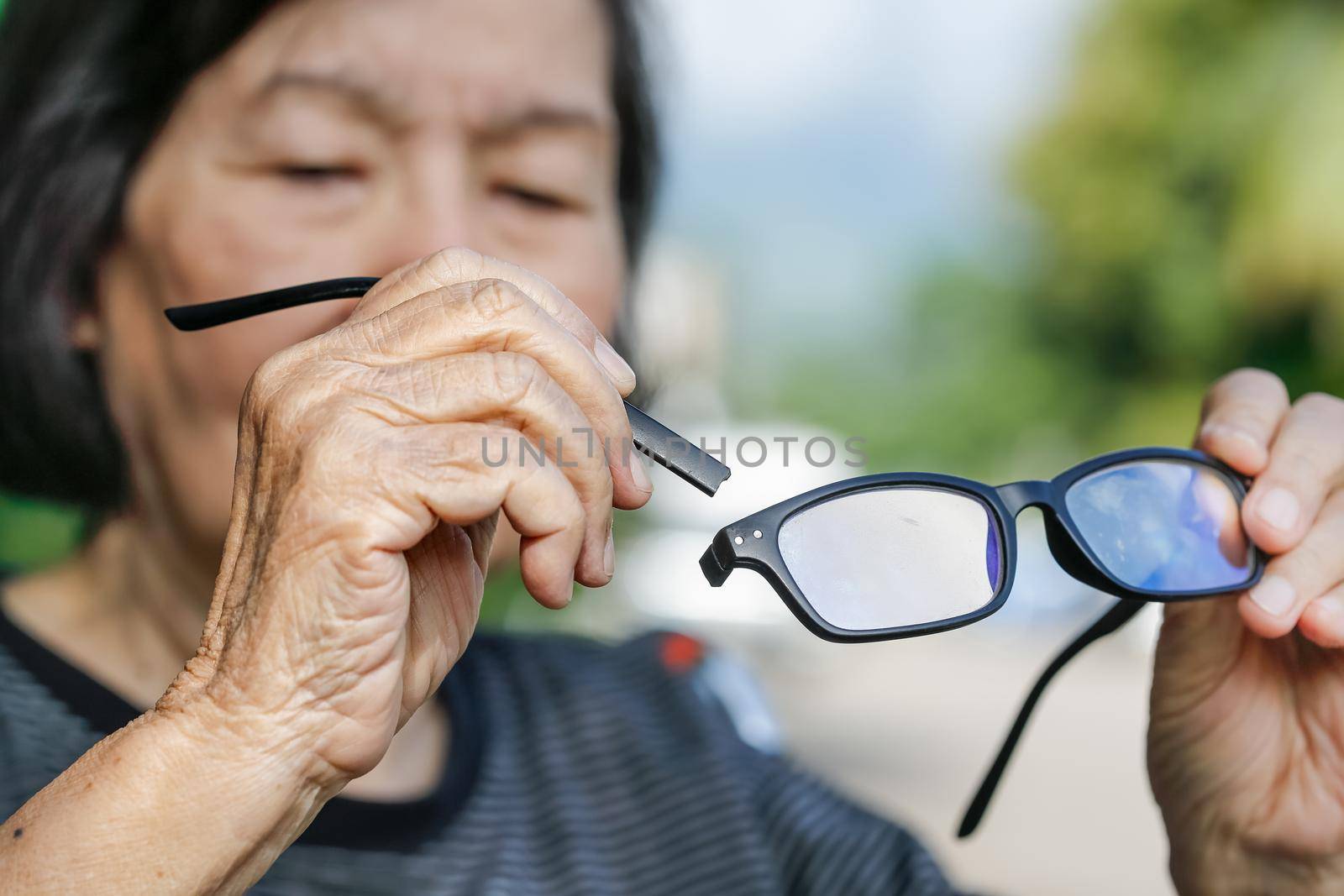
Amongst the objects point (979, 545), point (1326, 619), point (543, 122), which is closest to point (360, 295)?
point (543, 122)

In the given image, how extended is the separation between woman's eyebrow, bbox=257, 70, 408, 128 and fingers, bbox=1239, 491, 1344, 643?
1329mm

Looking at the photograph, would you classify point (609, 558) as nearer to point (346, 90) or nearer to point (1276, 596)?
point (346, 90)

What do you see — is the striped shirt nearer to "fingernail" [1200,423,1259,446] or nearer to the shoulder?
the shoulder

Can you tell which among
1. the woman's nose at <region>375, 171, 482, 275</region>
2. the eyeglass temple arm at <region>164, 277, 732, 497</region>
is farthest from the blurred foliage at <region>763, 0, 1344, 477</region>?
the eyeglass temple arm at <region>164, 277, 732, 497</region>

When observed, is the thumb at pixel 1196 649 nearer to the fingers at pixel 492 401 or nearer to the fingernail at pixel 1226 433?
the fingernail at pixel 1226 433

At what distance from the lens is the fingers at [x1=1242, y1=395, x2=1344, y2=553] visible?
4.62 ft

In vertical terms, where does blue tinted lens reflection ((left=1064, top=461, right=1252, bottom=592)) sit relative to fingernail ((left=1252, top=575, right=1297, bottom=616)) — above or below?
above

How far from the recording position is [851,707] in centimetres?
1067

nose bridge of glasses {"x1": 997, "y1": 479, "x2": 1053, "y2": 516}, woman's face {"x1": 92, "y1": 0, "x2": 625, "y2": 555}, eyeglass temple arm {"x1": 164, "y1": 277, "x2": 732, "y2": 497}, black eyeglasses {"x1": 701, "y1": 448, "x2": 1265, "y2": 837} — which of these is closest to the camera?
eyeglass temple arm {"x1": 164, "y1": 277, "x2": 732, "y2": 497}

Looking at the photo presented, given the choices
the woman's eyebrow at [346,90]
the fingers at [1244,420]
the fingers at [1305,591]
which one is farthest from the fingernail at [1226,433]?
the woman's eyebrow at [346,90]

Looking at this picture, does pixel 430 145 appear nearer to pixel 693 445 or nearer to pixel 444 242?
pixel 444 242

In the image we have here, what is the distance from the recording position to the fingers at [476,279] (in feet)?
3.48

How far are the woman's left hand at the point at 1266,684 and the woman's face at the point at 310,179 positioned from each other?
3.60 ft

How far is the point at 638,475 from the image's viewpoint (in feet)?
3.50
